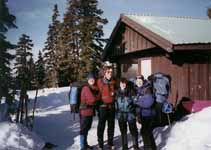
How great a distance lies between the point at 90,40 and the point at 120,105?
84.3 ft

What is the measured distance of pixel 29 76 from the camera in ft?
40.3

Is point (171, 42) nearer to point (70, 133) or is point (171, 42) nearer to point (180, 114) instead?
point (180, 114)

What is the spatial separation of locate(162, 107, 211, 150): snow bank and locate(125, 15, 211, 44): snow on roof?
8.14 feet

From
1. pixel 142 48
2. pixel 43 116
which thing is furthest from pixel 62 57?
pixel 142 48

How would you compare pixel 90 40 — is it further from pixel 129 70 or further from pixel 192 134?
pixel 192 134

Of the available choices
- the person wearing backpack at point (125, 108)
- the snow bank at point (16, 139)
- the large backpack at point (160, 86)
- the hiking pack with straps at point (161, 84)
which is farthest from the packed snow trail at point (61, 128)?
the hiking pack with straps at point (161, 84)

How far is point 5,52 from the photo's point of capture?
1452 centimetres

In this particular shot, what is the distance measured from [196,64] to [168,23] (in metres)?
2.90

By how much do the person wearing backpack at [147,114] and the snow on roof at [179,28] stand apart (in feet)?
11.2

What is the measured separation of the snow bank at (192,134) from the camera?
8609 mm

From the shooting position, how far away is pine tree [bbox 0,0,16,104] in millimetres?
13047

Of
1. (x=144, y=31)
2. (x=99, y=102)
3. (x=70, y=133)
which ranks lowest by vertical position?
(x=70, y=133)

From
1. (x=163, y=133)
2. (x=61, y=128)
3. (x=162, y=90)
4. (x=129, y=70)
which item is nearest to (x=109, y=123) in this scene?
(x=163, y=133)

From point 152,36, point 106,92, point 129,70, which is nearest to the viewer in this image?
point 106,92
